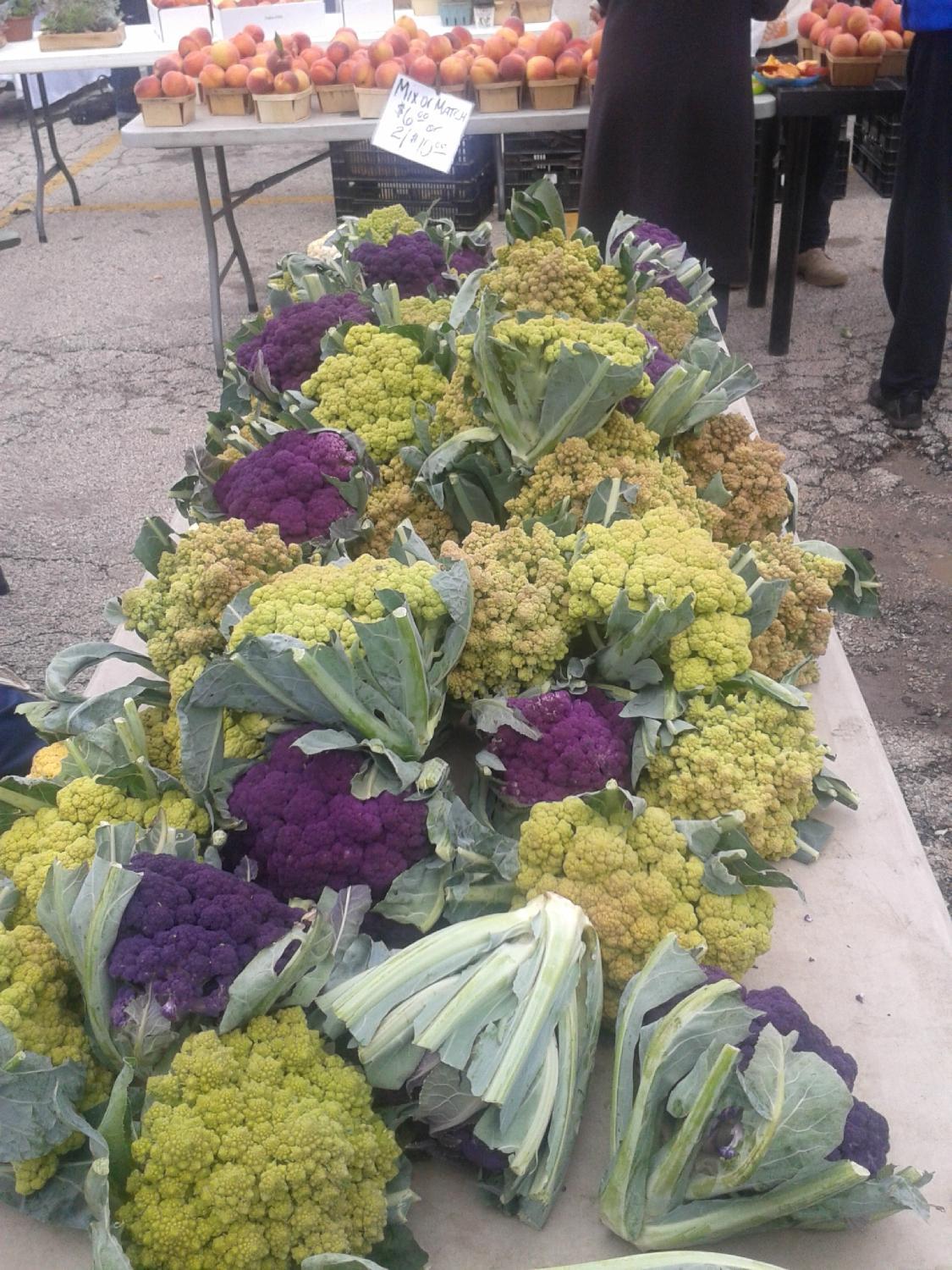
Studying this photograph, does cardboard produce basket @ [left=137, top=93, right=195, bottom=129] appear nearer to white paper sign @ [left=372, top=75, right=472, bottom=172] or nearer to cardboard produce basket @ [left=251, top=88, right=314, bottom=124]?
cardboard produce basket @ [left=251, top=88, right=314, bottom=124]

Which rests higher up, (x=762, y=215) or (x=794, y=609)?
(x=762, y=215)

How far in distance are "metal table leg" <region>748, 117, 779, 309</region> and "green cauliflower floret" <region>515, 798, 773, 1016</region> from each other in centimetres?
460

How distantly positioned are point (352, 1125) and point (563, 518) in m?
0.98

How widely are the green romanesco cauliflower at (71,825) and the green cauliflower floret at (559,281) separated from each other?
1.11 metres

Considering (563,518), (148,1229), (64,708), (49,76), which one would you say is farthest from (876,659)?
(49,76)

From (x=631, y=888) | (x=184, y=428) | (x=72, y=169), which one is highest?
(x=72, y=169)

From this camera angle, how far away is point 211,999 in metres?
1.15

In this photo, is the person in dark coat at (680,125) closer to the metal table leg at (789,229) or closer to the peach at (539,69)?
the peach at (539,69)

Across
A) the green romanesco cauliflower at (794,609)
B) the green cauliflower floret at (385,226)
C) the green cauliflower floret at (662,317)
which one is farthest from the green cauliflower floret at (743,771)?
the green cauliflower floret at (385,226)

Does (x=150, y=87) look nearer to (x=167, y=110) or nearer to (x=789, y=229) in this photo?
(x=167, y=110)

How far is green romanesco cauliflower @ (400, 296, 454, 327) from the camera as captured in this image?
2.35 metres

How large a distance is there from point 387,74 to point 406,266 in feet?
8.63

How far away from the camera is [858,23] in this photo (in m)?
4.64

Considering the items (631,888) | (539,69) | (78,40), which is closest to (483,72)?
(539,69)
